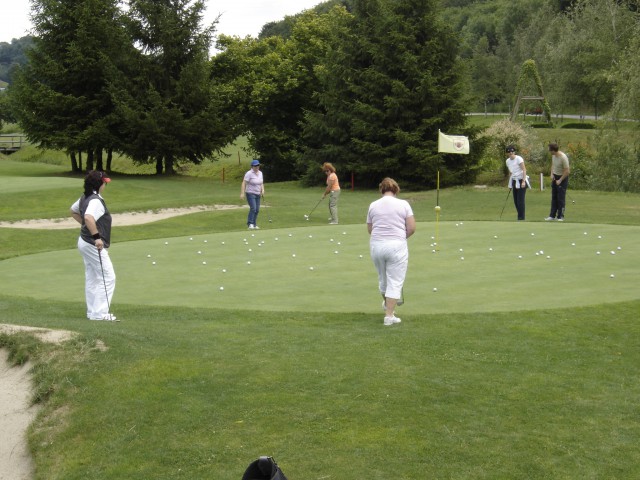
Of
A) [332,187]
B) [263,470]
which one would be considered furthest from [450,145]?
[263,470]

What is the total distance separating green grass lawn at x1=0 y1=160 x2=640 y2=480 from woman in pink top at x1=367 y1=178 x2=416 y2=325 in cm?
44

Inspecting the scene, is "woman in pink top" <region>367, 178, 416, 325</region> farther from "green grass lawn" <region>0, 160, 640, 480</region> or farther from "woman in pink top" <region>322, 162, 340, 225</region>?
"woman in pink top" <region>322, 162, 340, 225</region>

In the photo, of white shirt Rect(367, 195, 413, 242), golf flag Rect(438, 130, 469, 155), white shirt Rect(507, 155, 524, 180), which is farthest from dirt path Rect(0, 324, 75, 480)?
white shirt Rect(507, 155, 524, 180)

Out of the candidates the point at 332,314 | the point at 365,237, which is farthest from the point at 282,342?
the point at 365,237

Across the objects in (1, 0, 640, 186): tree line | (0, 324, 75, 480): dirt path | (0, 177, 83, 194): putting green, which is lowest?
(0, 324, 75, 480): dirt path

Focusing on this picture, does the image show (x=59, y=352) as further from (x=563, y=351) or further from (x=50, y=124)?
(x=50, y=124)

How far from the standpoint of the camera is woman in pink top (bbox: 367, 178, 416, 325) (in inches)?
417

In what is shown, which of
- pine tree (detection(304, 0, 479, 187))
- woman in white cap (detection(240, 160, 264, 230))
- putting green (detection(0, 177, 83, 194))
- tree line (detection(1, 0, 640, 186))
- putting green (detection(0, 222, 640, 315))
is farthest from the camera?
tree line (detection(1, 0, 640, 186))

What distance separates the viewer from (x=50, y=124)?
4966 centimetres

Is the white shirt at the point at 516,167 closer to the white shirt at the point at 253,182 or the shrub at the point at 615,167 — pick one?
the white shirt at the point at 253,182

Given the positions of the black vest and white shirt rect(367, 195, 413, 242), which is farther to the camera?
the black vest

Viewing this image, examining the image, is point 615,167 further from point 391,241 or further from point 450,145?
point 391,241

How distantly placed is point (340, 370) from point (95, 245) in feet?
15.0

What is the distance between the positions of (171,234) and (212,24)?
1177 inches
